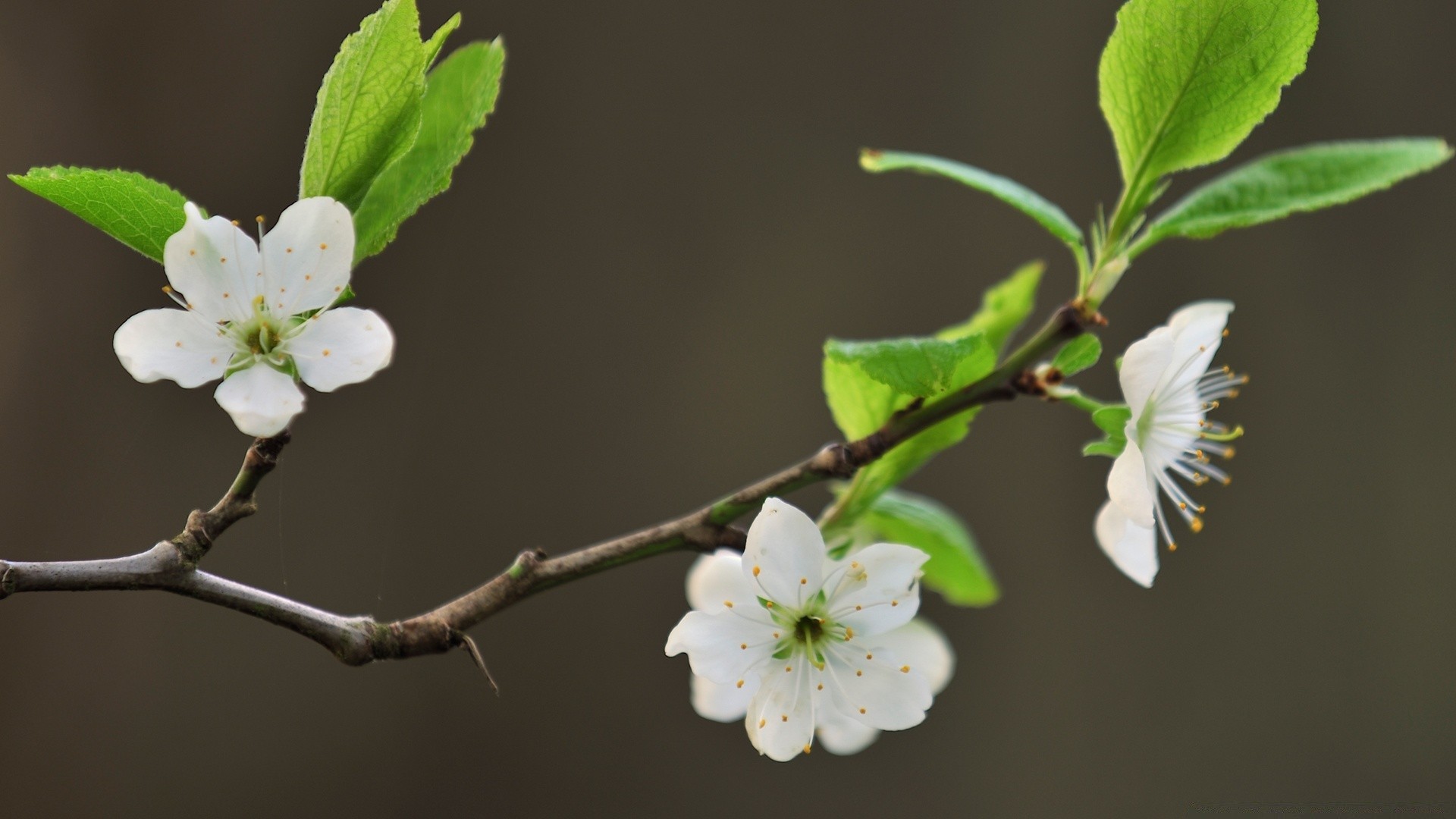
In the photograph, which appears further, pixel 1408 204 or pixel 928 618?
pixel 1408 204

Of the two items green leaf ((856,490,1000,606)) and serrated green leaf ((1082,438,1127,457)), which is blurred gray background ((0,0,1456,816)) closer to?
green leaf ((856,490,1000,606))

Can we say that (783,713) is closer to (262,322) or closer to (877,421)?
(877,421)

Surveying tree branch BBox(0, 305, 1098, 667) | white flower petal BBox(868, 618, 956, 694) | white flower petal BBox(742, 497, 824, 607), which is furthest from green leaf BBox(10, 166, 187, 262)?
white flower petal BBox(868, 618, 956, 694)

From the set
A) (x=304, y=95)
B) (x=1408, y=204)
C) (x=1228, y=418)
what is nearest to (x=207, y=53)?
(x=304, y=95)

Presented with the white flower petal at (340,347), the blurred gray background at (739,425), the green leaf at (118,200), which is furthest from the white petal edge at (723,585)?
the blurred gray background at (739,425)

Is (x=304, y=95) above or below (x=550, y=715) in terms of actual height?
above

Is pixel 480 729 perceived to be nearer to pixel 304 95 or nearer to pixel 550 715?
pixel 550 715

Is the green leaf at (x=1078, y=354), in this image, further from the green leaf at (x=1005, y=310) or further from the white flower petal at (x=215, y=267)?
the white flower petal at (x=215, y=267)
